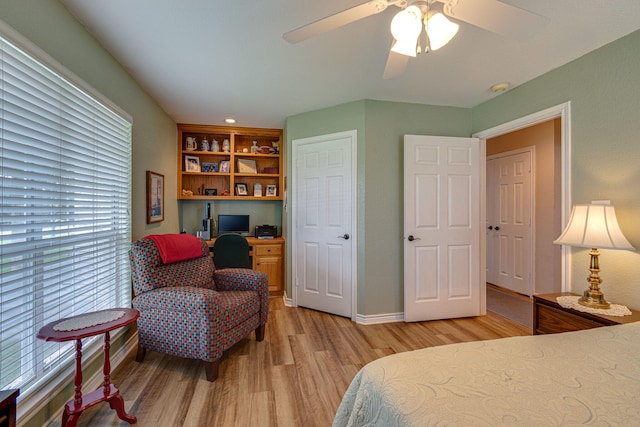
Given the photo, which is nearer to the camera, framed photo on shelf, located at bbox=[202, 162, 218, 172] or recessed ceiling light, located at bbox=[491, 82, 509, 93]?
recessed ceiling light, located at bbox=[491, 82, 509, 93]

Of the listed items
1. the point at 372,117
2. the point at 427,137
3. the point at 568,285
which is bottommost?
the point at 568,285

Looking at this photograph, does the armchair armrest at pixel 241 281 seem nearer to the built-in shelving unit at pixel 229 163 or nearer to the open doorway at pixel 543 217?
the built-in shelving unit at pixel 229 163

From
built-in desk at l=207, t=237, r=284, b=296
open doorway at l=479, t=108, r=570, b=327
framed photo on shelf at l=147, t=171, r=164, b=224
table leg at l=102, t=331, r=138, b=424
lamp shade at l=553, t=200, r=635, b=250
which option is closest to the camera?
table leg at l=102, t=331, r=138, b=424

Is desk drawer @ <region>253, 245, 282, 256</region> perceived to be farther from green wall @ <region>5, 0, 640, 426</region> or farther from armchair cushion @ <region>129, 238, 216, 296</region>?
armchair cushion @ <region>129, 238, 216, 296</region>

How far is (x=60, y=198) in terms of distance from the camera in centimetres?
155

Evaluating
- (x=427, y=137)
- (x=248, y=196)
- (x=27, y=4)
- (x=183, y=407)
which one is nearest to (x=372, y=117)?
(x=427, y=137)

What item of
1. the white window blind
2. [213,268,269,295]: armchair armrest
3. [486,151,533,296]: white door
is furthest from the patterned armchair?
[486,151,533,296]: white door

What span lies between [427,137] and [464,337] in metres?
1.95

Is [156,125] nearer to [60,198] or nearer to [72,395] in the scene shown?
[60,198]

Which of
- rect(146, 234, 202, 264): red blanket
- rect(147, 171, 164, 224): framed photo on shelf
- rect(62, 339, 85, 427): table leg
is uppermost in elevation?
rect(147, 171, 164, 224): framed photo on shelf

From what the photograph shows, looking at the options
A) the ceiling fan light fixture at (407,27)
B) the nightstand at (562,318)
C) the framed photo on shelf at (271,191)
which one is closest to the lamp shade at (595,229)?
the nightstand at (562,318)

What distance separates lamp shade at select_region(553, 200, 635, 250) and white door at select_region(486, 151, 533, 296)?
2228 mm

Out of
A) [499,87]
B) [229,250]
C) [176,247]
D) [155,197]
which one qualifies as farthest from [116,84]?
[499,87]

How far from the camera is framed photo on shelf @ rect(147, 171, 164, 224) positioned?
277 centimetres
